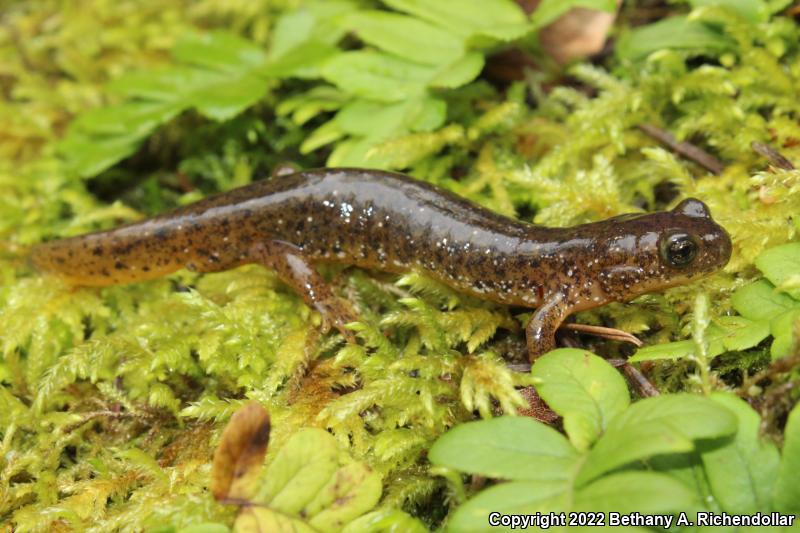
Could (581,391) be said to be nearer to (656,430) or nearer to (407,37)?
(656,430)

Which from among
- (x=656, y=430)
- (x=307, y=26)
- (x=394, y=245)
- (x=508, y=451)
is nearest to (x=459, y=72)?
(x=394, y=245)

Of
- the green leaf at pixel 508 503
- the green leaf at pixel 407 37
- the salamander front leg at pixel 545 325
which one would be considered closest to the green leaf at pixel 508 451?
the green leaf at pixel 508 503

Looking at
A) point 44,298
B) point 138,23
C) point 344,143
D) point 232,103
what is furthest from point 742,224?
point 138,23

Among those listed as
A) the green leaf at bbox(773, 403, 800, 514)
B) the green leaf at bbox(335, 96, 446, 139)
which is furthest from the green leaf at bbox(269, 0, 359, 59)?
the green leaf at bbox(773, 403, 800, 514)

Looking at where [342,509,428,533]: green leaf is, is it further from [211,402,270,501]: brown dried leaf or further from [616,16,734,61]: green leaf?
[616,16,734,61]: green leaf

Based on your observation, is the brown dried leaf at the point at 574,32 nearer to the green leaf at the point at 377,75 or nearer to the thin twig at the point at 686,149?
the thin twig at the point at 686,149

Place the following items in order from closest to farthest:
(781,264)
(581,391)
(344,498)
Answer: (344,498) < (581,391) < (781,264)
